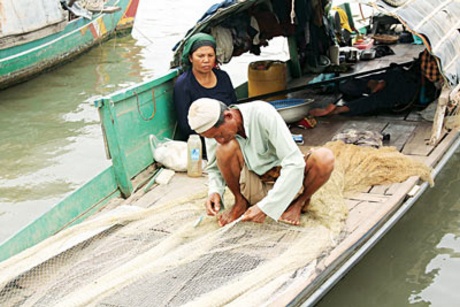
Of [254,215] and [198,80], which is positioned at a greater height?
[198,80]

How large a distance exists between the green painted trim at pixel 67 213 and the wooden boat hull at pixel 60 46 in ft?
21.9

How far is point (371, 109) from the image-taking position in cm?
609

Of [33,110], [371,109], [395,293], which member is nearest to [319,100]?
[371,109]

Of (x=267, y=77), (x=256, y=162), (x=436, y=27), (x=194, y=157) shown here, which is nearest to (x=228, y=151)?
(x=256, y=162)

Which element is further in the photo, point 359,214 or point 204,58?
point 204,58

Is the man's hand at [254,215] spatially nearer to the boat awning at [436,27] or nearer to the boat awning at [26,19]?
the boat awning at [436,27]

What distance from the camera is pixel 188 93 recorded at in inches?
194

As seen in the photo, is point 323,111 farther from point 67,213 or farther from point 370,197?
point 67,213

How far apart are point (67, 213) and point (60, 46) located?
8.46m

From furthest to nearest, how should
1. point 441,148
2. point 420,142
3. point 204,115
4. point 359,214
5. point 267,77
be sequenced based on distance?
point 267,77 → point 420,142 → point 441,148 → point 359,214 → point 204,115

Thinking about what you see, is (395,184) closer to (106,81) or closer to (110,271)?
(110,271)

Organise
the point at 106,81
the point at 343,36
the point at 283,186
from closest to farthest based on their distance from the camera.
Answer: the point at 283,186 < the point at 343,36 < the point at 106,81

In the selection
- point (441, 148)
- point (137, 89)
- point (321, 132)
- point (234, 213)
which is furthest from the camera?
point (321, 132)

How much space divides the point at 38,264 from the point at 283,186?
152 centimetres
